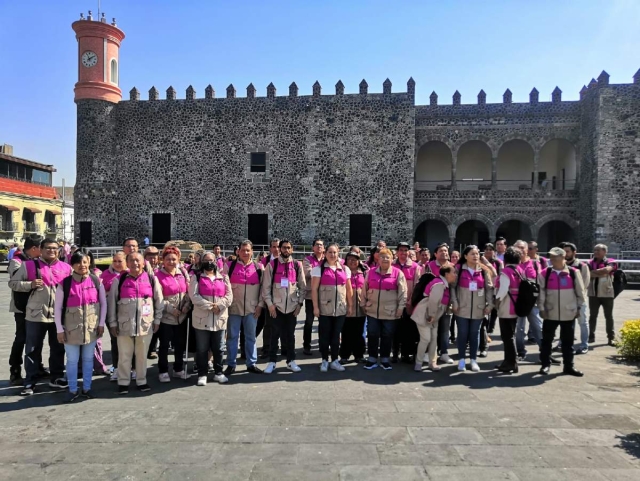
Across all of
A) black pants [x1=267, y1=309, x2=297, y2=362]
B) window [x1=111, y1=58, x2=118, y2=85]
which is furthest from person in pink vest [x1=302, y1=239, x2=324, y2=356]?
window [x1=111, y1=58, x2=118, y2=85]

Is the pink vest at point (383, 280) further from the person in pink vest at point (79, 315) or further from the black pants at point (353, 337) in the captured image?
the person in pink vest at point (79, 315)

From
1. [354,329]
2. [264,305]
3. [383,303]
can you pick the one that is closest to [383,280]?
[383,303]

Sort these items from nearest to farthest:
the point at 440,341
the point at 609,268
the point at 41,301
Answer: the point at 41,301 < the point at 440,341 < the point at 609,268

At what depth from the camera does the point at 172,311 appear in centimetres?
556

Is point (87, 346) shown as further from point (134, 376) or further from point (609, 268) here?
point (609, 268)

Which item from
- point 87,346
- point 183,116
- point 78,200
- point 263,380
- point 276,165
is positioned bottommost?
point 263,380

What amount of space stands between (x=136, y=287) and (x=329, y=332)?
2540 mm

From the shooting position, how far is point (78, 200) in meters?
23.8

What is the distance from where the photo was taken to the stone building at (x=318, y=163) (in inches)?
851

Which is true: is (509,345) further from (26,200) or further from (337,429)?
(26,200)

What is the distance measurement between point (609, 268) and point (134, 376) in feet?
24.4

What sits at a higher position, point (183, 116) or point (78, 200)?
point (183, 116)

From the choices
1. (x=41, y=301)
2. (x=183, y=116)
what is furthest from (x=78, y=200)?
(x=41, y=301)

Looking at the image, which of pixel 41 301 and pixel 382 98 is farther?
pixel 382 98
